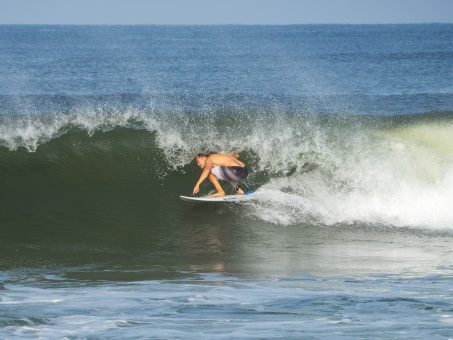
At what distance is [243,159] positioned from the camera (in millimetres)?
15641

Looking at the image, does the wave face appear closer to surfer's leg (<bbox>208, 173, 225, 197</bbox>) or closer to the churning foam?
the churning foam

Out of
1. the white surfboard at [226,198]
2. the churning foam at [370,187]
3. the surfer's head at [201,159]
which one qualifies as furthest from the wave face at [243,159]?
the surfer's head at [201,159]

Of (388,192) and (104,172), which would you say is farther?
(104,172)

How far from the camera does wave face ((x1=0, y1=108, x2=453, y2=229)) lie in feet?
43.0

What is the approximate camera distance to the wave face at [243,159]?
13.1m

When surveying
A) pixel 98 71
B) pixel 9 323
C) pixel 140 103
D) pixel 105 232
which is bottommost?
pixel 9 323

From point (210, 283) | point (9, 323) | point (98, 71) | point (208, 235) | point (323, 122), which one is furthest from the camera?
point (98, 71)

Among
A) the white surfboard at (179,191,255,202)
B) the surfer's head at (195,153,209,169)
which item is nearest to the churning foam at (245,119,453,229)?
the white surfboard at (179,191,255,202)

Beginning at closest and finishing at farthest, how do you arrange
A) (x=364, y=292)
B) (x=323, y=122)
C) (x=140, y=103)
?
(x=364, y=292) → (x=323, y=122) → (x=140, y=103)

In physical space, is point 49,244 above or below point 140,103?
below

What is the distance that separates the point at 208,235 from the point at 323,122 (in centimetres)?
946

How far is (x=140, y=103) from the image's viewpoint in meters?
30.2

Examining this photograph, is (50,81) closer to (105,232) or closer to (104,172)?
(104,172)

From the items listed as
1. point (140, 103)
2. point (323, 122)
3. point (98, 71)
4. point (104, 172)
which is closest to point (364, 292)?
point (104, 172)
